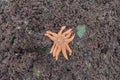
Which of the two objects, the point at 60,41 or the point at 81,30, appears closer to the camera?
the point at 60,41

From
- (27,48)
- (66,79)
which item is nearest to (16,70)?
(27,48)

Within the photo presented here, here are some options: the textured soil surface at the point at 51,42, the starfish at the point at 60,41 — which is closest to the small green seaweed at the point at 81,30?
the textured soil surface at the point at 51,42

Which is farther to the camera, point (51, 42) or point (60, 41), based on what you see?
point (51, 42)

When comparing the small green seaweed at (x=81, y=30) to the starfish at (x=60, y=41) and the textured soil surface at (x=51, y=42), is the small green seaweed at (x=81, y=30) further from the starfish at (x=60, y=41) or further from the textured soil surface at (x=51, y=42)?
the starfish at (x=60, y=41)

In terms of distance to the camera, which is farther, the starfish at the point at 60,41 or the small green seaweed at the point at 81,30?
the small green seaweed at the point at 81,30

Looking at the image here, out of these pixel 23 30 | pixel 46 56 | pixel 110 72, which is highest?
pixel 23 30

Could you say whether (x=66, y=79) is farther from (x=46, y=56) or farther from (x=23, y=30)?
(x=23, y=30)
